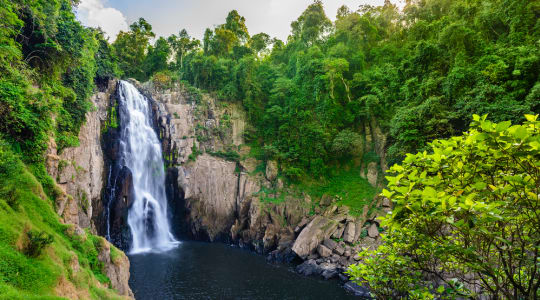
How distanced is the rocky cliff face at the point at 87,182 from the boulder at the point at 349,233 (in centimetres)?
1478

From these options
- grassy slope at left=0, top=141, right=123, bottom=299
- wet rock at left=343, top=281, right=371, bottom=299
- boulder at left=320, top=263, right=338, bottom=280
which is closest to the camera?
grassy slope at left=0, top=141, right=123, bottom=299

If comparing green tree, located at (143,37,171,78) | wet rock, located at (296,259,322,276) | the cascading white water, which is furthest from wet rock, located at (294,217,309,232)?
green tree, located at (143,37,171,78)

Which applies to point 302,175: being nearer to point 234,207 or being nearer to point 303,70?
point 234,207

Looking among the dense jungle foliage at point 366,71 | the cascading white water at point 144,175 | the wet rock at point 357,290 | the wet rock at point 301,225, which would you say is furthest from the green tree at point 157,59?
the wet rock at point 357,290

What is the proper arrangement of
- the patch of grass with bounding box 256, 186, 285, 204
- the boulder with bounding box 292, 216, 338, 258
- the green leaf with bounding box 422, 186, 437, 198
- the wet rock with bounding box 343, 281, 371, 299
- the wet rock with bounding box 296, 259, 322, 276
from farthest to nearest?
1. the patch of grass with bounding box 256, 186, 285, 204
2. the boulder with bounding box 292, 216, 338, 258
3. the wet rock with bounding box 296, 259, 322, 276
4. the wet rock with bounding box 343, 281, 371, 299
5. the green leaf with bounding box 422, 186, 437, 198

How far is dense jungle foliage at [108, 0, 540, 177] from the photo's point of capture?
49.3 ft

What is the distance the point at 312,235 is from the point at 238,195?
945cm

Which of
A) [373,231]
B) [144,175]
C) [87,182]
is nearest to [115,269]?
[87,182]

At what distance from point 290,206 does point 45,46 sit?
67.6 feet

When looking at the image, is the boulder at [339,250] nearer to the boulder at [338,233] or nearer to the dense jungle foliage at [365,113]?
the boulder at [338,233]

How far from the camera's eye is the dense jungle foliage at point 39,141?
6539 mm

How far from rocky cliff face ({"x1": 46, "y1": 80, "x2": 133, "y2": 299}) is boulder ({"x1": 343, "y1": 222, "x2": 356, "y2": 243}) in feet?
48.5

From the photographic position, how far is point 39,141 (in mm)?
10906

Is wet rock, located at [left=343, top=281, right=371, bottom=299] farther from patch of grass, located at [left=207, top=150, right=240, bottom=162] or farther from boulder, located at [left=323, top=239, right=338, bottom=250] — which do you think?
patch of grass, located at [left=207, top=150, right=240, bottom=162]
